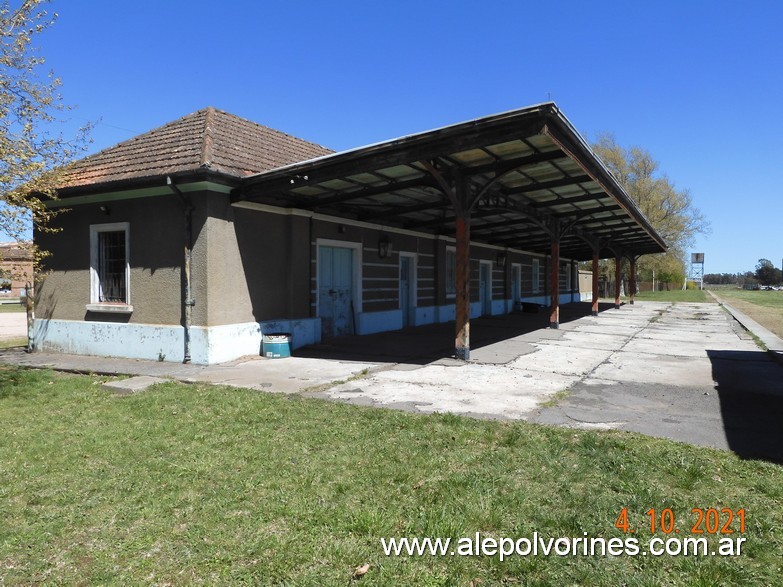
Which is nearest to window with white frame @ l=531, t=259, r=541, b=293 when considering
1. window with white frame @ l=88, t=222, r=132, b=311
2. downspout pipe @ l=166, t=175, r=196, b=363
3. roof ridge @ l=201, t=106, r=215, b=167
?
roof ridge @ l=201, t=106, r=215, b=167

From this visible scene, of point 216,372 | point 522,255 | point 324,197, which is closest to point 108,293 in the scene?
point 216,372

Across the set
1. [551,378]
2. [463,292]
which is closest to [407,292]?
[463,292]

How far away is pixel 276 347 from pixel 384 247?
5.25m

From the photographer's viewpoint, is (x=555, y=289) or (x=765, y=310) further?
(x=765, y=310)

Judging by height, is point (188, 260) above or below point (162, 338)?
above

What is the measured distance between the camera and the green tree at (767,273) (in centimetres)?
10274

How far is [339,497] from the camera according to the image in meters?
3.33

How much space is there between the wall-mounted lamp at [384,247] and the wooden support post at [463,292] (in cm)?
457

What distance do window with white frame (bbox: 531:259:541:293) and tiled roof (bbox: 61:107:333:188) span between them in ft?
59.4

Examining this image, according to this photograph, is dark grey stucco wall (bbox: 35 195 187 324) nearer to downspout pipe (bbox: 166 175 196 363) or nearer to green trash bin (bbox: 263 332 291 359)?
downspout pipe (bbox: 166 175 196 363)

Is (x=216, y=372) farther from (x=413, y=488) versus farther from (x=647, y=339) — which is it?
(x=647, y=339)

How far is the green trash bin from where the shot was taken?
958 centimetres

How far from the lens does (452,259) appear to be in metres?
17.9

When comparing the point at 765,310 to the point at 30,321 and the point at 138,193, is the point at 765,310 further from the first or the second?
the point at 30,321
